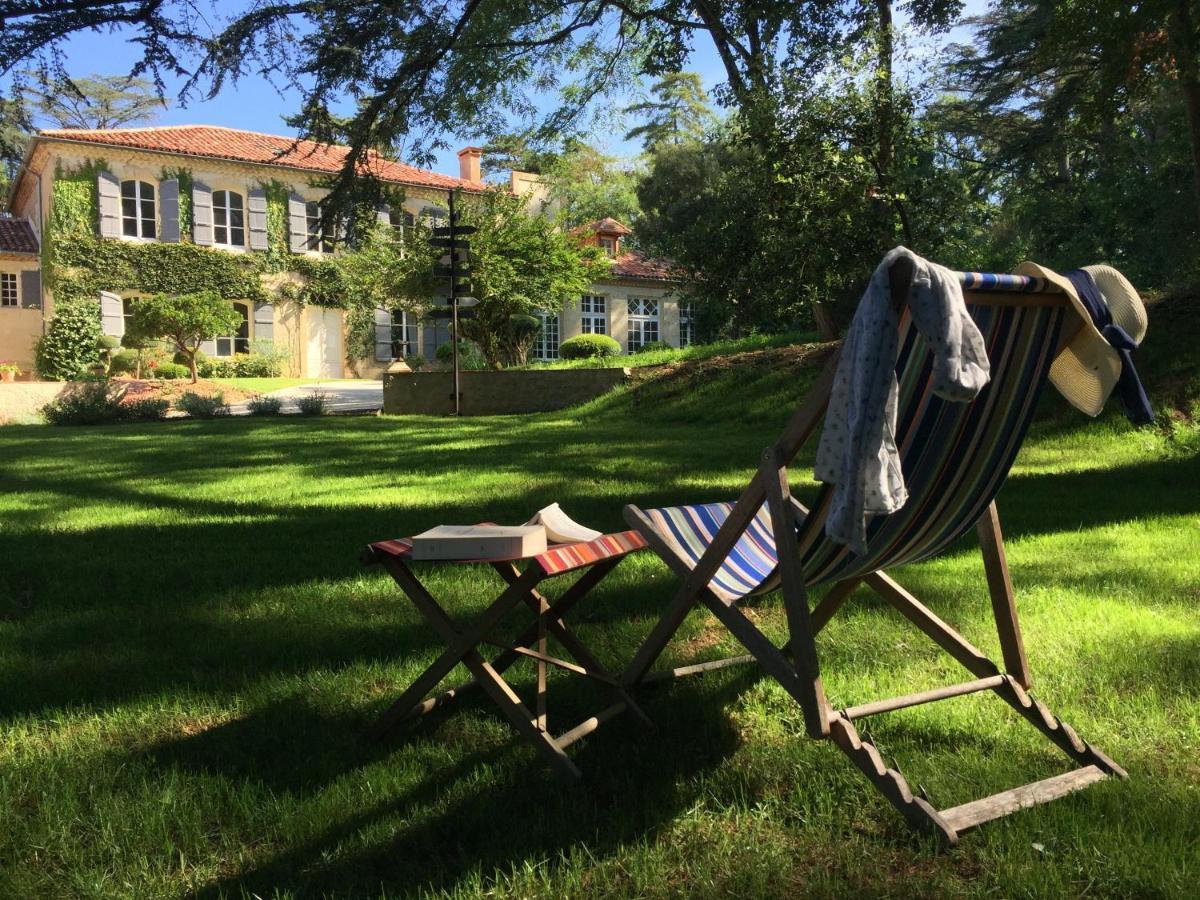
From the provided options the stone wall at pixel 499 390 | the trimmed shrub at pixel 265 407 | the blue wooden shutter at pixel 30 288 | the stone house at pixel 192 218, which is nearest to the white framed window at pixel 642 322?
the stone house at pixel 192 218

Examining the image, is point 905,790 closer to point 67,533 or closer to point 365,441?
point 67,533

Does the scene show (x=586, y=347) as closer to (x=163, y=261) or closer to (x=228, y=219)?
(x=228, y=219)

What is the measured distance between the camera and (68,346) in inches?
893

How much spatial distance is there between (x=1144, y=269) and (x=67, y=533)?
68.2 ft

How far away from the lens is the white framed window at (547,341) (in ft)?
97.1

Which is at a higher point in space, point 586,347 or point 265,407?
point 586,347

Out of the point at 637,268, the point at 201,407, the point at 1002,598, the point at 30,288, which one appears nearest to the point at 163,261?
the point at 30,288

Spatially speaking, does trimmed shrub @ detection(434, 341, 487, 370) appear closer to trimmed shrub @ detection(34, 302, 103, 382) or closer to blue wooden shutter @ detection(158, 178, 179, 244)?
Answer: trimmed shrub @ detection(34, 302, 103, 382)

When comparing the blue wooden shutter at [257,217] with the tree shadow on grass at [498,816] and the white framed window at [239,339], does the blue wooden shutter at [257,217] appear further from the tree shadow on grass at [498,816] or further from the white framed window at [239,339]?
the tree shadow on grass at [498,816]

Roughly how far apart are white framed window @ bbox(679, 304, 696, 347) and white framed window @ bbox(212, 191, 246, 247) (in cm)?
1394

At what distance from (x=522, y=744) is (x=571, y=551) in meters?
0.55

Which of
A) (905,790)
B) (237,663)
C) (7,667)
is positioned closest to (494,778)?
(905,790)

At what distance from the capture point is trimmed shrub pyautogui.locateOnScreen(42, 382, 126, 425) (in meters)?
15.3

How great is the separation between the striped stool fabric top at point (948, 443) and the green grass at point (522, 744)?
0.54 meters
